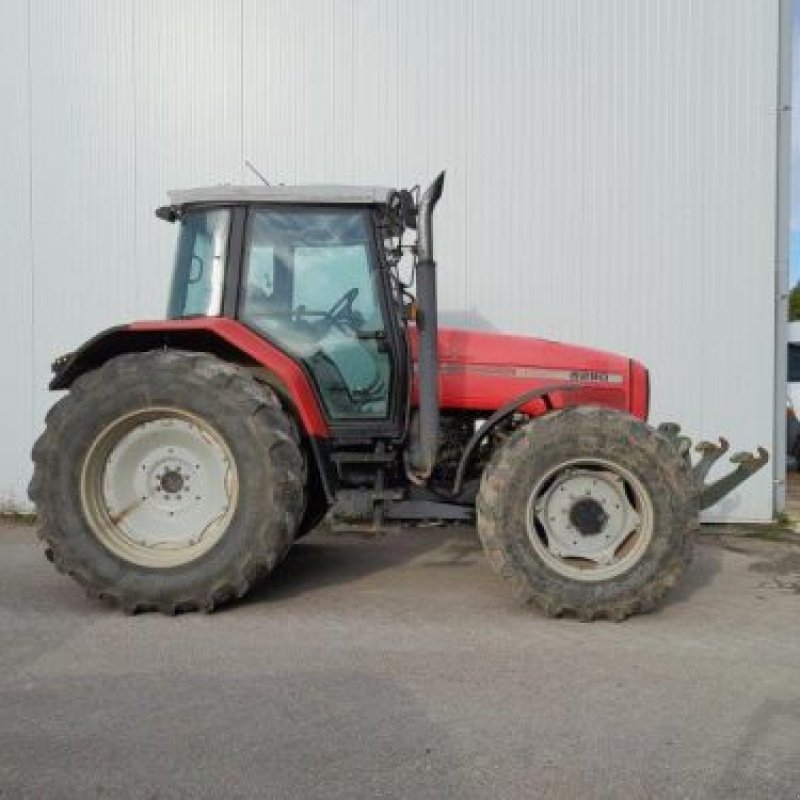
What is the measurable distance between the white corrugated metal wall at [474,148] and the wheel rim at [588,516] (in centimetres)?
322

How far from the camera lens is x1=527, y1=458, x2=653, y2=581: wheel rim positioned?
4.19m

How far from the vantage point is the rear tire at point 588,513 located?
4062 millimetres

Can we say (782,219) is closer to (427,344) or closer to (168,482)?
(427,344)

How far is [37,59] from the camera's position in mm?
7367

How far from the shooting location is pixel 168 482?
4301 millimetres

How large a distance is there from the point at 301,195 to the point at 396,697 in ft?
8.54

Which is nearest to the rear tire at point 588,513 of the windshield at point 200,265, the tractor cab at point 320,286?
the tractor cab at point 320,286

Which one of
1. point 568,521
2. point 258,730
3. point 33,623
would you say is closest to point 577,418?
point 568,521

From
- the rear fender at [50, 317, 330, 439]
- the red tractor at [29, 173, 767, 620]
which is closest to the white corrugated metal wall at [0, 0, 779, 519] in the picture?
the red tractor at [29, 173, 767, 620]

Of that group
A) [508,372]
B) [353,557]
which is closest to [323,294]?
[508,372]

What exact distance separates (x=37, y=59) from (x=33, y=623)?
5.52 meters

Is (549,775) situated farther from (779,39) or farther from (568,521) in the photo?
(779,39)

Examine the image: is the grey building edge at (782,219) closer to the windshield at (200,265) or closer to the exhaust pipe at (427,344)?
the exhaust pipe at (427,344)

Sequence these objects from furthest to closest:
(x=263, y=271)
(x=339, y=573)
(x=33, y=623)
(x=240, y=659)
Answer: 1. (x=339, y=573)
2. (x=263, y=271)
3. (x=33, y=623)
4. (x=240, y=659)
